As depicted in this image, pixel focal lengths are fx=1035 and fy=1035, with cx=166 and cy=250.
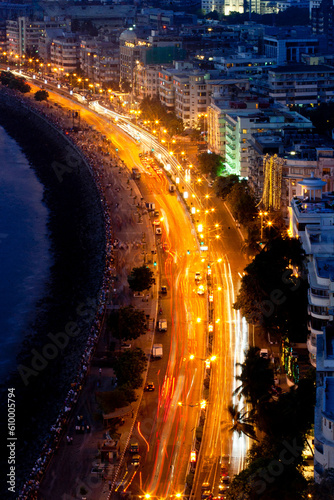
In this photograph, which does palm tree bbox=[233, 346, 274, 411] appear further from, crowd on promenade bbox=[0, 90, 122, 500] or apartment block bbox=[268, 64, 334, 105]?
apartment block bbox=[268, 64, 334, 105]

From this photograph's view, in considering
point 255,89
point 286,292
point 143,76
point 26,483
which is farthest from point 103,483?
point 143,76

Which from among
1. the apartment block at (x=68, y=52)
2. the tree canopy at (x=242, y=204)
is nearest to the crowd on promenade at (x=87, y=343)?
the tree canopy at (x=242, y=204)

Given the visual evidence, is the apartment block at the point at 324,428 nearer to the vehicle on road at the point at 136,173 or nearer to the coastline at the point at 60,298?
A: the coastline at the point at 60,298

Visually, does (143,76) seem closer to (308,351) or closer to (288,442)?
(308,351)

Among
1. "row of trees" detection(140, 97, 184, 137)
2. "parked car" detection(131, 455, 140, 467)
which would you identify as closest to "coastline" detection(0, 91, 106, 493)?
"parked car" detection(131, 455, 140, 467)

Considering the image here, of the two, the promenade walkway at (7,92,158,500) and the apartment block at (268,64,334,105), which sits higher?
the apartment block at (268,64,334,105)

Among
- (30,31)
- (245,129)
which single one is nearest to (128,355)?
(245,129)
